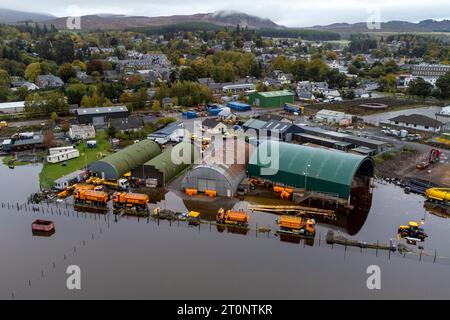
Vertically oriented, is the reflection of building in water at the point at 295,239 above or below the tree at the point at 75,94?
below

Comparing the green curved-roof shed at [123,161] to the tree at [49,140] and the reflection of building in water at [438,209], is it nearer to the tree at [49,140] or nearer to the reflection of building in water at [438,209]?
the tree at [49,140]

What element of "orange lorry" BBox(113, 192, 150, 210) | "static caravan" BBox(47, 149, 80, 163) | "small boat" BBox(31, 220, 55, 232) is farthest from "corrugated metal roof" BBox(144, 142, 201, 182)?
"static caravan" BBox(47, 149, 80, 163)

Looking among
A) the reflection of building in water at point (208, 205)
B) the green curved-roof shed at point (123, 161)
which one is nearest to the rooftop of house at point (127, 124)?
the green curved-roof shed at point (123, 161)

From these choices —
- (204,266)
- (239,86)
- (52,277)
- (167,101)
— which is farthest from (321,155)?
(239,86)

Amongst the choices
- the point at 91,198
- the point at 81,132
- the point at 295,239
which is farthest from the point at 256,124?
the point at 295,239

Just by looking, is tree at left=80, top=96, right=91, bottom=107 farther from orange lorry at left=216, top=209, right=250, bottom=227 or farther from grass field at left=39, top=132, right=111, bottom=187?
orange lorry at left=216, top=209, right=250, bottom=227

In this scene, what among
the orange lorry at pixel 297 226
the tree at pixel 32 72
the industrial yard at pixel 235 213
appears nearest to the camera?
the industrial yard at pixel 235 213

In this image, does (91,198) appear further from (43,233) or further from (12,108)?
(12,108)
